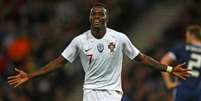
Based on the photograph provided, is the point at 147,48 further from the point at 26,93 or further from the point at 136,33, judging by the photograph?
the point at 26,93

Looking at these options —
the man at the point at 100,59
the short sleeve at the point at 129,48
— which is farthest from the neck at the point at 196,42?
the man at the point at 100,59

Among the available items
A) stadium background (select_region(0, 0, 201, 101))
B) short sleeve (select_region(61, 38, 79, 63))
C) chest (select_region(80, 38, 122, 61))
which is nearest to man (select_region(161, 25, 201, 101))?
chest (select_region(80, 38, 122, 61))

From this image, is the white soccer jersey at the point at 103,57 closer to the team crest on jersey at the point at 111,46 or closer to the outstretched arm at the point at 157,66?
the team crest on jersey at the point at 111,46

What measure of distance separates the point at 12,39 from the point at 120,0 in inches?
95.5

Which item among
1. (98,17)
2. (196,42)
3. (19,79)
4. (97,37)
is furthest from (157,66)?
(196,42)

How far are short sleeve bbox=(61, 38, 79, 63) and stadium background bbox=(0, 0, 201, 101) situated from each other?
5.15 metres

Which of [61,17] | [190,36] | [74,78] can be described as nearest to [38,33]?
[61,17]

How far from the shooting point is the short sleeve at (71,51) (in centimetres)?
968

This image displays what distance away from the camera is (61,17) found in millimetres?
18328

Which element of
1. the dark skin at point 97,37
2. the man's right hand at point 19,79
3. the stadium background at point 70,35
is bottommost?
the stadium background at point 70,35

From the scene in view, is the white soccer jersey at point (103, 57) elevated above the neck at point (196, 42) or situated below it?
above

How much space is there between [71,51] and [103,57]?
396 millimetres

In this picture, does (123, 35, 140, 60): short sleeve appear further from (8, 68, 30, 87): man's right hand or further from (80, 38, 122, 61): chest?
(8, 68, 30, 87): man's right hand

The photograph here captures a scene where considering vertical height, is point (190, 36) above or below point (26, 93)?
above
